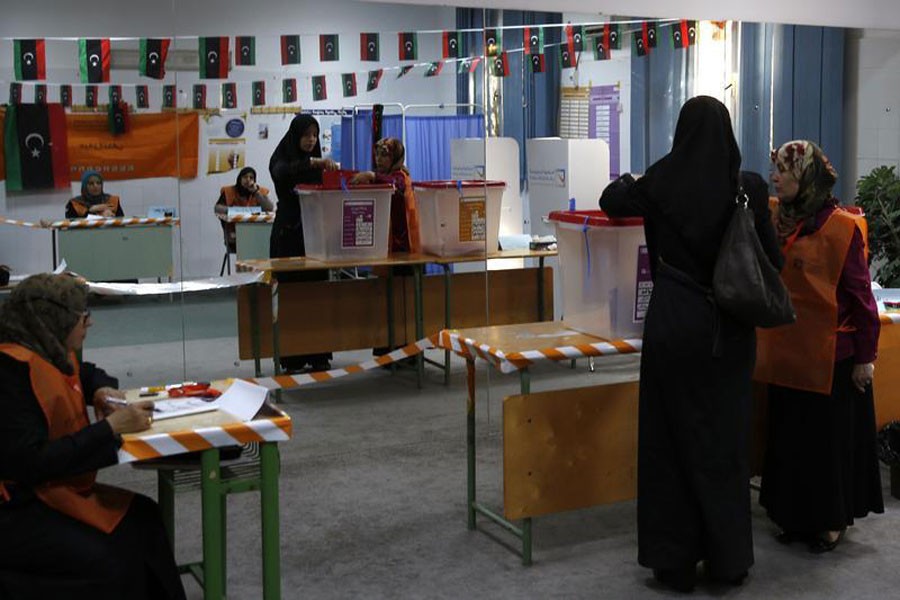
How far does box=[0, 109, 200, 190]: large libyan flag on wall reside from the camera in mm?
4961

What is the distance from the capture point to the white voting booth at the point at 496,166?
583 cm

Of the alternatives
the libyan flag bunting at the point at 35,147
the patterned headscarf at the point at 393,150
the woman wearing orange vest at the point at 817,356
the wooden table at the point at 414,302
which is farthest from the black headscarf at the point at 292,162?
the woman wearing orange vest at the point at 817,356

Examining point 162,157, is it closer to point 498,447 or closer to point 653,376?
point 498,447

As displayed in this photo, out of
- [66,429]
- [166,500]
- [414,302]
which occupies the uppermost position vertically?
[66,429]

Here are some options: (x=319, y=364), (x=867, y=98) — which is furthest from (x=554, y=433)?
(x=867, y=98)

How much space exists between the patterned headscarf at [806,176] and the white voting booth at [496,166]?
2063 millimetres

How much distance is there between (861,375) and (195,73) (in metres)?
3.06

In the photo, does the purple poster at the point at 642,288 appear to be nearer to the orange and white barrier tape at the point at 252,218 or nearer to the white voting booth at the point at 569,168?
the white voting booth at the point at 569,168

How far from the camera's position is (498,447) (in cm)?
551

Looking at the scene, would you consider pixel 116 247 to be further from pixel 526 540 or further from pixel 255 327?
pixel 526 540

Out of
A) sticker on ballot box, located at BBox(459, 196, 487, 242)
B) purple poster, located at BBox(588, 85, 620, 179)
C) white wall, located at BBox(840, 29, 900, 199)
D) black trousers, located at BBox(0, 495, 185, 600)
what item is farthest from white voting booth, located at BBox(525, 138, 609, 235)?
black trousers, located at BBox(0, 495, 185, 600)

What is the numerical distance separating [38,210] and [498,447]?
2.29 metres

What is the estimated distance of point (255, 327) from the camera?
6.08 metres

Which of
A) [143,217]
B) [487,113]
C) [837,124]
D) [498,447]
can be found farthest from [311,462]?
[837,124]
